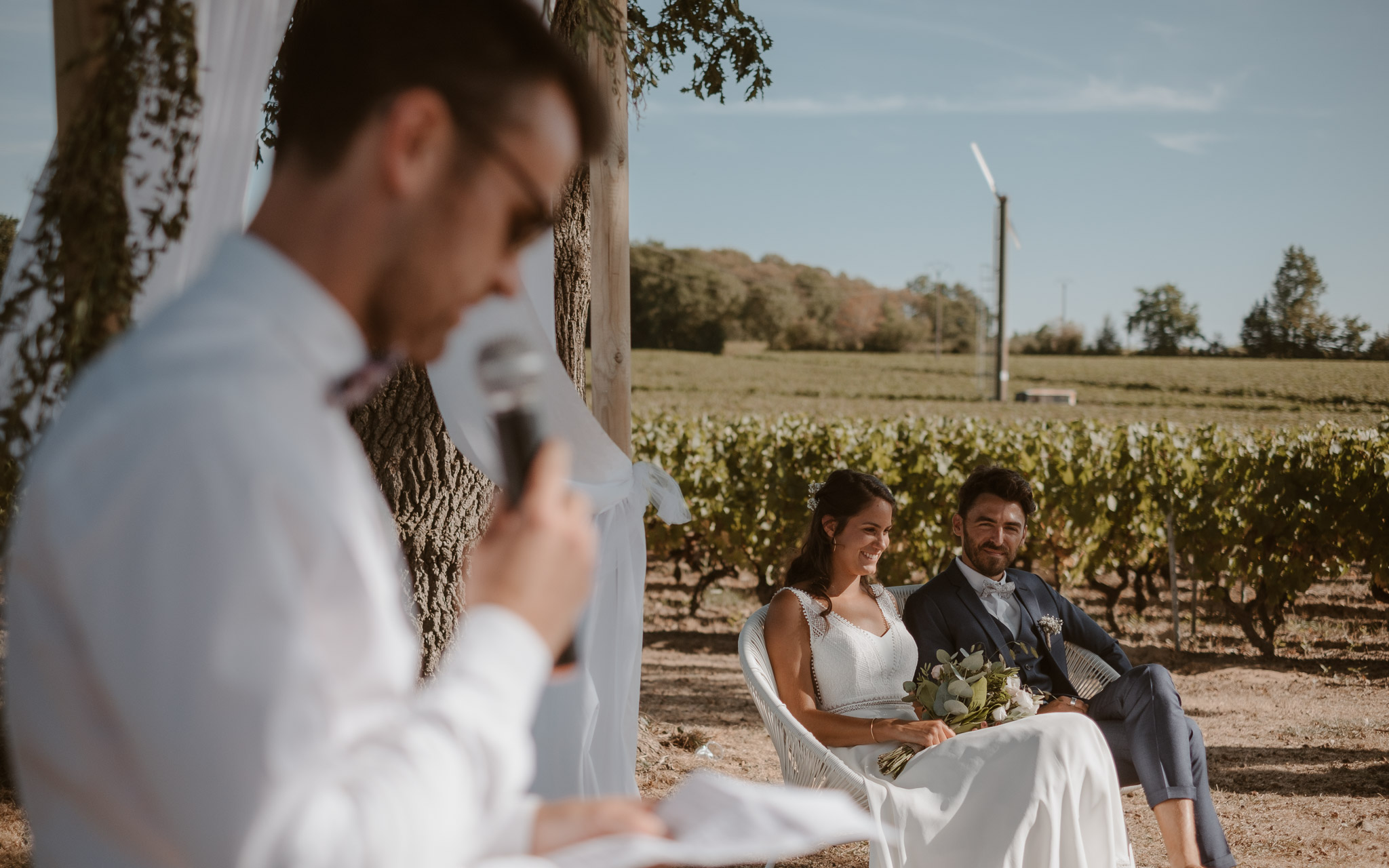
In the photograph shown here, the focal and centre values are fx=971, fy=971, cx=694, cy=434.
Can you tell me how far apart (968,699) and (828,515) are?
0.90m

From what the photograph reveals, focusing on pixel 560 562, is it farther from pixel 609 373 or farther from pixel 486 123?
pixel 609 373

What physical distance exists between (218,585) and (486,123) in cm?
45

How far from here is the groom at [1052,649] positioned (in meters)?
3.53

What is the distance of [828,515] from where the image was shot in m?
4.03

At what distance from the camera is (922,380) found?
44.5 meters

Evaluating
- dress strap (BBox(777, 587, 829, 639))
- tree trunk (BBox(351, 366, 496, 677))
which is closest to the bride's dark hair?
dress strap (BBox(777, 587, 829, 639))

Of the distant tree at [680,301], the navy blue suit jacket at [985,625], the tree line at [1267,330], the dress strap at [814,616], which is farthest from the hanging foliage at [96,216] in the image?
the distant tree at [680,301]

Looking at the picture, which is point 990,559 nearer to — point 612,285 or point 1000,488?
point 1000,488

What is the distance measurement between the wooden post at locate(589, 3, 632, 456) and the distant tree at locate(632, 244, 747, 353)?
4743cm

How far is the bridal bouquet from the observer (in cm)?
353

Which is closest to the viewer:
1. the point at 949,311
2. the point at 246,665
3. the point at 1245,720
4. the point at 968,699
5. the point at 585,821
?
the point at 246,665

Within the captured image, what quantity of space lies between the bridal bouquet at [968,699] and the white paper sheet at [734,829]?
2684 millimetres

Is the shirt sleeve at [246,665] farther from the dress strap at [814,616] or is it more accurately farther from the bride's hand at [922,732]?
the dress strap at [814,616]

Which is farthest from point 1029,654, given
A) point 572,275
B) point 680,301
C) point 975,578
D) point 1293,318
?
point 680,301
